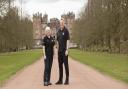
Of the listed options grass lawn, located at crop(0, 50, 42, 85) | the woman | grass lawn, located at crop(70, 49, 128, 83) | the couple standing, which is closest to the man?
the couple standing

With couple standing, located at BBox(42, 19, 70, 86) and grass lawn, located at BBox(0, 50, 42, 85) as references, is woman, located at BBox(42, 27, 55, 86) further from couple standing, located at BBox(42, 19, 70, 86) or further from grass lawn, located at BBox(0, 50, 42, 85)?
grass lawn, located at BBox(0, 50, 42, 85)

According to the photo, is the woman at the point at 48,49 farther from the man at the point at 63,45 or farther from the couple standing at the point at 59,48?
the man at the point at 63,45

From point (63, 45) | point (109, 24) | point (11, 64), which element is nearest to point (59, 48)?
point (63, 45)

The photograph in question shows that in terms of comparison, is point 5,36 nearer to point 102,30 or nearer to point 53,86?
point 102,30

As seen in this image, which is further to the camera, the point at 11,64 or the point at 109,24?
the point at 109,24

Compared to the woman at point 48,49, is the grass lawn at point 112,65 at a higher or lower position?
lower

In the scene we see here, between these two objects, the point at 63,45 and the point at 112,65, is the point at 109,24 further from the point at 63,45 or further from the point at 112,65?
the point at 63,45

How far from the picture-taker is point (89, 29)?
9369 cm

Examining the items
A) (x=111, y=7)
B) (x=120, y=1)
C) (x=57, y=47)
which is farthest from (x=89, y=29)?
(x=57, y=47)

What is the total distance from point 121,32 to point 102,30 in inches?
835

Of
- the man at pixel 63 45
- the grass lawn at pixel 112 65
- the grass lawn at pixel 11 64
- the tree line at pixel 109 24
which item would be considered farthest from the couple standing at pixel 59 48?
the tree line at pixel 109 24

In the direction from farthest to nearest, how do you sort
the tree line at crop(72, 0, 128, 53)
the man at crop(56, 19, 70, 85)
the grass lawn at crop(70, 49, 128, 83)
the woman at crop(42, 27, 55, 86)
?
the tree line at crop(72, 0, 128, 53) → the grass lawn at crop(70, 49, 128, 83) → the woman at crop(42, 27, 55, 86) → the man at crop(56, 19, 70, 85)

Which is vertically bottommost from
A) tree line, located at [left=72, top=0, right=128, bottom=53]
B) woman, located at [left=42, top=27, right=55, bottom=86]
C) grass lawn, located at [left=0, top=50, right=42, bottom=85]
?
grass lawn, located at [left=0, top=50, right=42, bottom=85]

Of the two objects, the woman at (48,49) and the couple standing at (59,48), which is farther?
the woman at (48,49)
